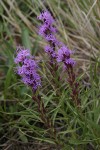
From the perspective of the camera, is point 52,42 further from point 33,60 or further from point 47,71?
point 47,71

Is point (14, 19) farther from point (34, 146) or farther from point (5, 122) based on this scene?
point (34, 146)

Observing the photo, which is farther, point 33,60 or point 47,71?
point 47,71

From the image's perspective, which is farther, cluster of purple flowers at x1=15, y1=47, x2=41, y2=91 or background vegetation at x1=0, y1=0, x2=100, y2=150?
background vegetation at x1=0, y1=0, x2=100, y2=150

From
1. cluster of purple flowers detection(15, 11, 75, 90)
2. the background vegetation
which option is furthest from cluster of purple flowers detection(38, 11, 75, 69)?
the background vegetation

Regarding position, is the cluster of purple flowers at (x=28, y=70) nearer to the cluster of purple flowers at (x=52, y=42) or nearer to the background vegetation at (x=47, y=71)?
the cluster of purple flowers at (x=52, y=42)

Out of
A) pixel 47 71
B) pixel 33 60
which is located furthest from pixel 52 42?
pixel 47 71

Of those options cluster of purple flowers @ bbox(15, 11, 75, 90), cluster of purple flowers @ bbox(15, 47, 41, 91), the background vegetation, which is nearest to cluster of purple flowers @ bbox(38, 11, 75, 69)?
cluster of purple flowers @ bbox(15, 11, 75, 90)

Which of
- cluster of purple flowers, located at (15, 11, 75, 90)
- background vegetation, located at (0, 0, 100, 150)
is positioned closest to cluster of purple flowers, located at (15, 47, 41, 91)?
cluster of purple flowers, located at (15, 11, 75, 90)

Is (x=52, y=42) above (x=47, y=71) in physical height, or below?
above

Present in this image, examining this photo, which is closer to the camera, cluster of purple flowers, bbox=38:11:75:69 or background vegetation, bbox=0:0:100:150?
cluster of purple flowers, bbox=38:11:75:69

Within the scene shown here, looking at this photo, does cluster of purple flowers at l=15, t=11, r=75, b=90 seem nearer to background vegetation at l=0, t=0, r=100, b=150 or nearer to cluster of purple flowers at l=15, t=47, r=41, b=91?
cluster of purple flowers at l=15, t=47, r=41, b=91

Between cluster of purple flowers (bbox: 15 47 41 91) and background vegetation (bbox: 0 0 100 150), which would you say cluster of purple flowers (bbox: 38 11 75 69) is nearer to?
cluster of purple flowers (bbox: 15 47 41 91)

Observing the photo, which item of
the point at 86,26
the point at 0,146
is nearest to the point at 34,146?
the point at 0,146
